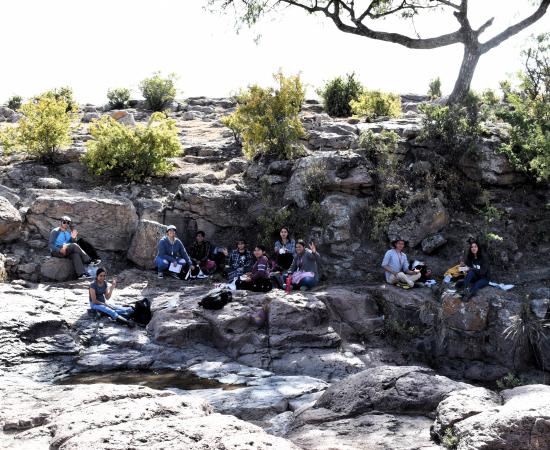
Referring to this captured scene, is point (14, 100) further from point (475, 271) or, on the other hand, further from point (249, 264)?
point (475, 271)

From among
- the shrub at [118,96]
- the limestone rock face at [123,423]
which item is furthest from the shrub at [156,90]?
the limestone rock face at [123,423]

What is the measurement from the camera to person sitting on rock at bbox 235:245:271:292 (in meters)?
10.8

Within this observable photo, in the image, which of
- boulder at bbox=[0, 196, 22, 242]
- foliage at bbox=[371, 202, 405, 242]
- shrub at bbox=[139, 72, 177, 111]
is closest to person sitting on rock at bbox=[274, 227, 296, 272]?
foliage at bbox=[371, 202, 405, 242]

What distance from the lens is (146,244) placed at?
41.3 ft

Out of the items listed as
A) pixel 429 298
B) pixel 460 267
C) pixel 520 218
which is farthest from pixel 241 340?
pixel 520 218

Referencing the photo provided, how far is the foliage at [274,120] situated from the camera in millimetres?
14602

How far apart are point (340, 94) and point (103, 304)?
1340 cm

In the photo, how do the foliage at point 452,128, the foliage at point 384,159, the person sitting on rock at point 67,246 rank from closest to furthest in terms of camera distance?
the person sitting on rock at point 67,246, the foliage at point 384,159, the foliage at point 452,128

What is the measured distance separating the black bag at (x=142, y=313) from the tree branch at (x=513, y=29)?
36.6 feet

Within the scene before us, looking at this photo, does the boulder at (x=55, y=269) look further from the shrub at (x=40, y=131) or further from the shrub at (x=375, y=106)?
the shrub at (x=375, y=106)

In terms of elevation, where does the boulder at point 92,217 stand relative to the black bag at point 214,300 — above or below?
above

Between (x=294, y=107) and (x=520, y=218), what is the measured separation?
19.7 feet

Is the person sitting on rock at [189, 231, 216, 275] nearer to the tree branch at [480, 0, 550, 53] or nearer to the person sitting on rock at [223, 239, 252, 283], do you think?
the person sitting on rock at [223, 239, 252, 283]

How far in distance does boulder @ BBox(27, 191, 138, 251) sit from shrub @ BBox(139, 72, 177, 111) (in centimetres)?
1253
